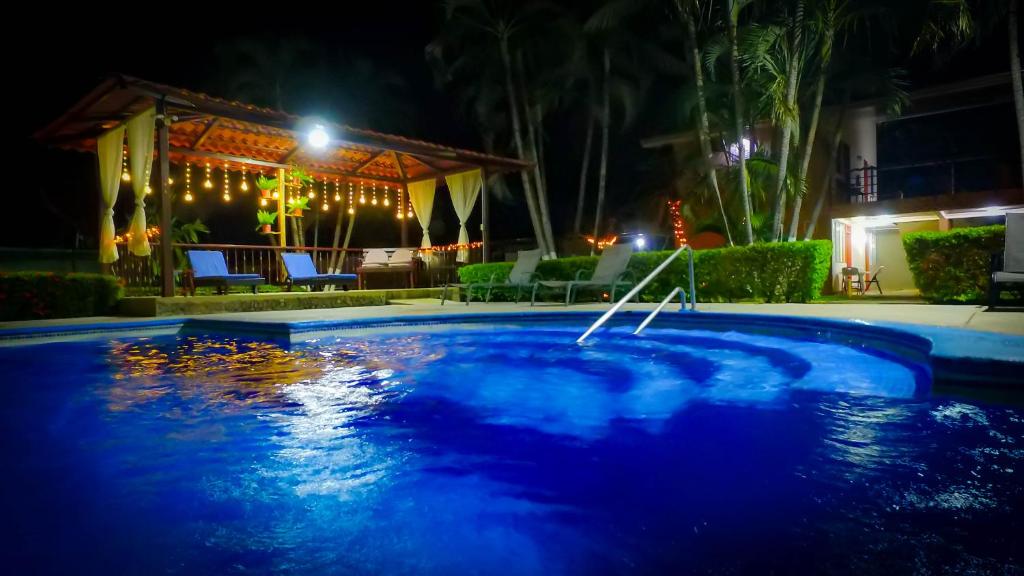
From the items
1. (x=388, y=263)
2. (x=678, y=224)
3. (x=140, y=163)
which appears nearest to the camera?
(x=140, y=163)

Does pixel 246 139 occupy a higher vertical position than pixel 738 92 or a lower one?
lower

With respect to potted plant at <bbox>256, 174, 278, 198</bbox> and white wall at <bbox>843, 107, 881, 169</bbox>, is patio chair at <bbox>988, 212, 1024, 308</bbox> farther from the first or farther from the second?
potted plant at <bbox>256, 174, 278, 198</bbox>

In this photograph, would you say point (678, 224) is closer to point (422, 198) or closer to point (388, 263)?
point (422, 198)

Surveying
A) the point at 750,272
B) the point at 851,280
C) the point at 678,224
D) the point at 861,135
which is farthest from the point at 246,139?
the point at 861,135

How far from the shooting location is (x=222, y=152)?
13164 mm

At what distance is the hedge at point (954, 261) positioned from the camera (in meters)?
8.07

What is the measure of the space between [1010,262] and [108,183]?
41.9ft

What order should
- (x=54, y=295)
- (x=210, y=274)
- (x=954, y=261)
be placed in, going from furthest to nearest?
(x=210, y=274)
(x=54, y=295)
(x=954, y=261)

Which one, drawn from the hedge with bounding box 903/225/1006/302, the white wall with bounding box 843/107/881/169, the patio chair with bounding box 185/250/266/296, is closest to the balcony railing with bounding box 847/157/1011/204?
the white wall with bounding box 843/107/881/169

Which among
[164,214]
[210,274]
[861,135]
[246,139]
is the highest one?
[861,135]

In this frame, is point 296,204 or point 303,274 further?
point 296,204

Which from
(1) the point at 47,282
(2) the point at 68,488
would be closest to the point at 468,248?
(1) the point at 47,282

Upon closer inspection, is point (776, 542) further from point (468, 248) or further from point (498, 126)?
point (498, 126)

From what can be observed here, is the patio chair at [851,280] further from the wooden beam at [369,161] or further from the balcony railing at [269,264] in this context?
the wooden beam at [369,161]
